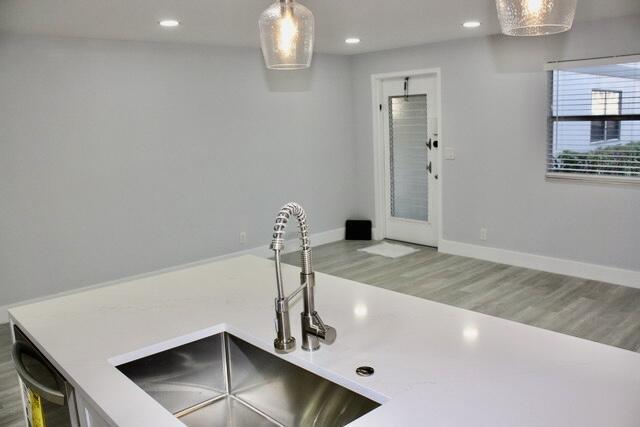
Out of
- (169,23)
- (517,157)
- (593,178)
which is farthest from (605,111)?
(169,23)

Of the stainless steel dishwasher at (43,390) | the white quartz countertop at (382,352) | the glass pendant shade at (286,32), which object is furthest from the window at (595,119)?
A: the stainless steel dishwasher at (43,390)

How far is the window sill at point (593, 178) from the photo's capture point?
4767 mm

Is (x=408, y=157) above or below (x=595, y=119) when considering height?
below

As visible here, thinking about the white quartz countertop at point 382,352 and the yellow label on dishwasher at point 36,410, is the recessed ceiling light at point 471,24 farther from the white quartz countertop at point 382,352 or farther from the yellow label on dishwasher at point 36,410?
the yellow label on dishwasher at point 36,410

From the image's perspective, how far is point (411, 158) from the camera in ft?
21.8

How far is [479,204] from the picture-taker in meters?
5.90

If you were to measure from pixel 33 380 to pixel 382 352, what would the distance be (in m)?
1.04

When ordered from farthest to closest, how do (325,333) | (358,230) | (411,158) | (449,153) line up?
(358,230), (411,158), (449,153), (325,333)

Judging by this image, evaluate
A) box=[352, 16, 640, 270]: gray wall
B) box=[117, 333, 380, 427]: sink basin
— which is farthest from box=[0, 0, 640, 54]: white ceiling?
box=[117, 333, 380, 427]: sink basin

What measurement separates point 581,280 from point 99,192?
442cm

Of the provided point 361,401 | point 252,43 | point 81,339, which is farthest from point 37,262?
point 361,401

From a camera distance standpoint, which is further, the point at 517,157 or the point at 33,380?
the point at 517,157

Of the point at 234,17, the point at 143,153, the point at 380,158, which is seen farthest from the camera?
the point at 380,158

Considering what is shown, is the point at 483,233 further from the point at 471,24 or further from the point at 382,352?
the point at 382,352
